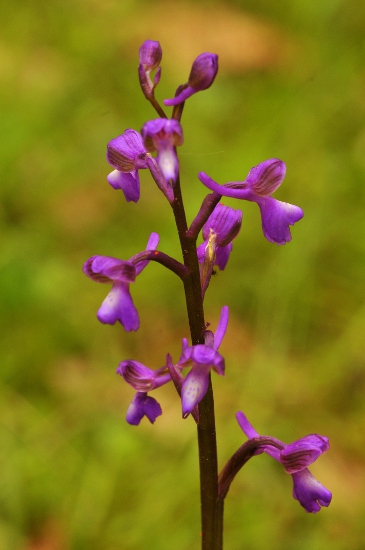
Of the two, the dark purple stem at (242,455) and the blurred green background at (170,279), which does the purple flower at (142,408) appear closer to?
the dark purple stem at (242,455)

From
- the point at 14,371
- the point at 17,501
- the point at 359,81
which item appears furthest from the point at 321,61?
the point at 17,501

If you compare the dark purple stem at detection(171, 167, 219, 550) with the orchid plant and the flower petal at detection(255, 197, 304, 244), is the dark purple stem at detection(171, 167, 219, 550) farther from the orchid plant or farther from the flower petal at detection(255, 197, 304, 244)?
the flower petal at detection(255, 197, 304, 244)

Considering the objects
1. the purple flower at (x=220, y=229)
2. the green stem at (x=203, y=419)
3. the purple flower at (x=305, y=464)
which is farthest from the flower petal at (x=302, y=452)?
the purple flower at (x=220, y=229)

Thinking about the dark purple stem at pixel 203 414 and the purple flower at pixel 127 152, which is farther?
the purple flower at pixel 127 152

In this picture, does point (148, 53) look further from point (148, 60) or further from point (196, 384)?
point (196, 384)

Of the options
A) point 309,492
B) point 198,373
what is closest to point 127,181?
point 198,373

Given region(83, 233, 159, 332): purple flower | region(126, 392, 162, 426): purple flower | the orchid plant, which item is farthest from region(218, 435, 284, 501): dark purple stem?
region(83, 233, 159, 332): purple flower
